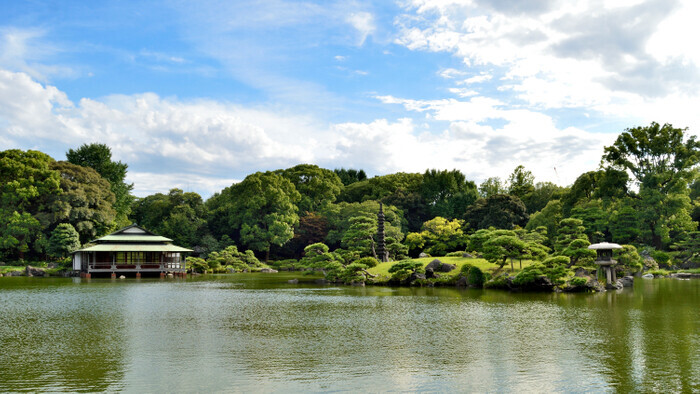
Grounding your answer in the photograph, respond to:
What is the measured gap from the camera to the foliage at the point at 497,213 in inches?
1868

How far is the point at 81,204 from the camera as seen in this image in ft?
162

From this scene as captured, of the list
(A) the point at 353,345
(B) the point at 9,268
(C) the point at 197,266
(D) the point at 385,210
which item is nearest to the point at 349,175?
(D) the point at 385,210

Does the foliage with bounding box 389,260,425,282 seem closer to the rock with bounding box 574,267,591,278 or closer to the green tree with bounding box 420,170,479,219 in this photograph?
the rock with bounding box 574,267,591,278

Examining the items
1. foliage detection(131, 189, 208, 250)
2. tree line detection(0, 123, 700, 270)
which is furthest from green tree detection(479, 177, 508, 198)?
foliage detection(131, 189, 208, 250)

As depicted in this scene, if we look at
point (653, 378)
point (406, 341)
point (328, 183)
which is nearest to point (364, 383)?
point (406, 341)

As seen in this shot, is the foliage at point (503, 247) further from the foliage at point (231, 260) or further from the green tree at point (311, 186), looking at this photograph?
the green tree at point (311, 186)

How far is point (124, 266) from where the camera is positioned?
43344mm

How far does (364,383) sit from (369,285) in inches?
888

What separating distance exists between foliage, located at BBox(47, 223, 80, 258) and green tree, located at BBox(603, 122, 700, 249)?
48.0 metres

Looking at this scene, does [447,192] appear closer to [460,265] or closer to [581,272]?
[460,265]

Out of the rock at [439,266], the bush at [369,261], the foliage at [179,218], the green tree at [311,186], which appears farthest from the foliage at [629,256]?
the foliage at [179,218]

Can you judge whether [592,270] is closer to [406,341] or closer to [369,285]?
[369,285]

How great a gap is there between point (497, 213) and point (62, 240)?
39.3 meters

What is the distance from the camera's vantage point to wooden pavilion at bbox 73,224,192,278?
42.8 m
